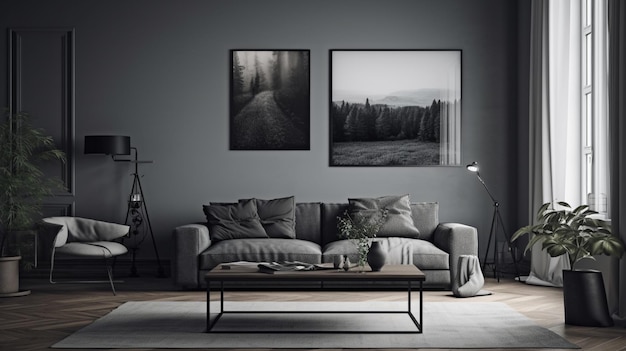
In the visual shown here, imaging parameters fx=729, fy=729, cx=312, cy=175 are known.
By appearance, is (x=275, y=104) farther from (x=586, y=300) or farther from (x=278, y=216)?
(x=586, y=300)

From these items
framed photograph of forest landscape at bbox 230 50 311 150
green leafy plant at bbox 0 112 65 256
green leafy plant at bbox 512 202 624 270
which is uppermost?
framed photograph of forest landscape at bbox 230 50 311 150

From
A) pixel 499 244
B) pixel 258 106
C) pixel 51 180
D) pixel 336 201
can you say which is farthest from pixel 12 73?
pixel 499 244

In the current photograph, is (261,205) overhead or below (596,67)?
below

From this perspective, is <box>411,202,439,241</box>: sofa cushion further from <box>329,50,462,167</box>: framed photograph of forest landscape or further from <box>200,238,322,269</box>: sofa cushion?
<box>200,238,322,269</box>: sofa cushion

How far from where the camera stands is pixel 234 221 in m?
7.08

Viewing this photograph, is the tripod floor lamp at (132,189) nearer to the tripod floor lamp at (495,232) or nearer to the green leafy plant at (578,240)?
the tripod floor lamp at (495,232)

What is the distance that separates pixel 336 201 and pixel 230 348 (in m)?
3.82

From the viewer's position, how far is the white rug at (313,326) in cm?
429

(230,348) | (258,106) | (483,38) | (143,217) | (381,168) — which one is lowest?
(230,348)

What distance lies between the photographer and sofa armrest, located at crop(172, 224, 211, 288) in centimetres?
651

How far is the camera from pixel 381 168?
784cm

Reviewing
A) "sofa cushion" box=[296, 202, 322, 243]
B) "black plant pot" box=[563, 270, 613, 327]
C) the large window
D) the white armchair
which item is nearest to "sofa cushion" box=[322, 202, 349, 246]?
"sofa cushion" box=[296, 202, 322, 243]

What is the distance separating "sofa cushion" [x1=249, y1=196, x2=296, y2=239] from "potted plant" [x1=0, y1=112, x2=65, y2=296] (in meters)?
2.08

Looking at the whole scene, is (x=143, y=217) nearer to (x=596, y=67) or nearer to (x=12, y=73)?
(x=12, y=73)
